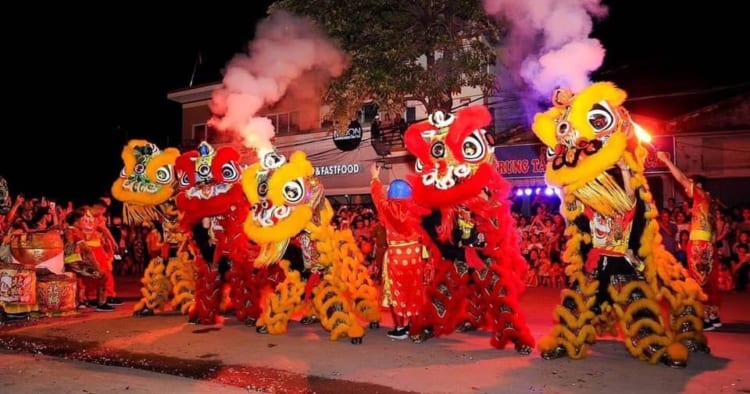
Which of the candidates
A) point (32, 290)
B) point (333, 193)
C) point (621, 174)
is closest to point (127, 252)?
point (333, 193)

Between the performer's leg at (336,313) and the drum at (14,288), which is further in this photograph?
the drum at (14,288)

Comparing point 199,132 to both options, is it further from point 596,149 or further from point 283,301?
point 596,149

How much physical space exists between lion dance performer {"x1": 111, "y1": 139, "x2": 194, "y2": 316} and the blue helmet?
3319mm

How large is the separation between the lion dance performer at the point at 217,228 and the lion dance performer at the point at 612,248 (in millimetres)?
3704


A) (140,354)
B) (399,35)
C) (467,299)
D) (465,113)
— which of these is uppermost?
A: (399,35)

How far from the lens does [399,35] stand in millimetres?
10445

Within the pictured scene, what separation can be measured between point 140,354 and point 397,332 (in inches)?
102

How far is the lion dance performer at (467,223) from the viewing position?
615 cm

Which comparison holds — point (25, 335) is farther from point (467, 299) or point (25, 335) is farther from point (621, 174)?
point (621, 174)

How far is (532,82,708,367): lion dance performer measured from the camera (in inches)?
214


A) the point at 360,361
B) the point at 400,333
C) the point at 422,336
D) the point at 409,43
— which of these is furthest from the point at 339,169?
the point at 360,361

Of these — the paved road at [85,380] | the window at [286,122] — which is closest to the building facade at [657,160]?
the window at [286,122]

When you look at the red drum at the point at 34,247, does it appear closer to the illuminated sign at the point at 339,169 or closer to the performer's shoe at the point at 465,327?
the performer's shoe at the point at 465,327

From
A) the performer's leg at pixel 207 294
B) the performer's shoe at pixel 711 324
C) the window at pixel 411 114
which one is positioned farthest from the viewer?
the window at pixel 411 114
